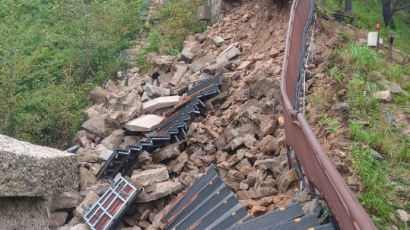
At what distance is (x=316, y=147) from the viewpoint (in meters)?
2.88

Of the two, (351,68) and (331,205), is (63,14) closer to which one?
(351,68)

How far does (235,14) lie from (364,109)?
6.19 metres

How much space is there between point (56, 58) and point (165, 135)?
6.41 metres

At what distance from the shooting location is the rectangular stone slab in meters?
4.28

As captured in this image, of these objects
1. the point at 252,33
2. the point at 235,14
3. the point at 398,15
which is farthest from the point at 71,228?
the point at 398,15

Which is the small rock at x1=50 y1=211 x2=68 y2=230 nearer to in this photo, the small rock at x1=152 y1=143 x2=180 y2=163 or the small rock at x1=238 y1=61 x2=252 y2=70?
the small rock at x1=152 y1=143 x2=180 y2=163

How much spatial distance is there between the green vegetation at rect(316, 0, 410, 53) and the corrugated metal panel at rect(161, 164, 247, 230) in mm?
5427

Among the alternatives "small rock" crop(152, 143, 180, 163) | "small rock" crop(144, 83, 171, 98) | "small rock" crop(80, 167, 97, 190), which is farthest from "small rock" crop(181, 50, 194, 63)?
"small rock" crop(80, 167, 97, 190)

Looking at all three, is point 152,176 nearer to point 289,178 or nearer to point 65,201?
point 65,201

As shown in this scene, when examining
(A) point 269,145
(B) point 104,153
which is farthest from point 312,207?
(B) point 104,153

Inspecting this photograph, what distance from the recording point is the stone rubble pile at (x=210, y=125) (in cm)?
498

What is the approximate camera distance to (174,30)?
470 inches

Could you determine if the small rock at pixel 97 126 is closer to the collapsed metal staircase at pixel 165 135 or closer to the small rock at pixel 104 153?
the small rock at pixel 104 153

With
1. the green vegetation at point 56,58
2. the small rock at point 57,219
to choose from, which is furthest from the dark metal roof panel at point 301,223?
the green vegetation at point 56,58
